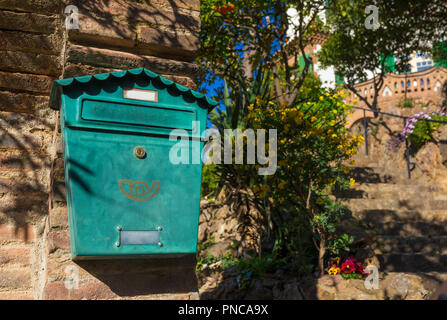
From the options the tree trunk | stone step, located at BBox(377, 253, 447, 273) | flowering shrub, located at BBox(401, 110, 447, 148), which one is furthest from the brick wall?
flowering shrub, located at BBox(401, 110, 447, 148)

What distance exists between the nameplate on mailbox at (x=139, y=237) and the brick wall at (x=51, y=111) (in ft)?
0.80

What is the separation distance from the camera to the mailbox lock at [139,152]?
1939 mm

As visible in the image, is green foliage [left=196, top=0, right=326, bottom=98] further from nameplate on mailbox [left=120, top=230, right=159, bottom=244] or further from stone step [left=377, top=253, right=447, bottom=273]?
nameplate on mailbox [left=120, top=230, right=159, bottom=244]

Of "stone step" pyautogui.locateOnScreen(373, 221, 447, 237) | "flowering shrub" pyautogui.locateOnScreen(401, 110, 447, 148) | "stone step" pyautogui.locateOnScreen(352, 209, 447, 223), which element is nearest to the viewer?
"stone step" pyautogui.locateOnScreen(373, 221, 447, 237)

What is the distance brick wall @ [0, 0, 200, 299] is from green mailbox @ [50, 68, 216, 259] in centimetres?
24

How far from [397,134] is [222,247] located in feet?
26.7

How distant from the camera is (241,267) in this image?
6.00 metres

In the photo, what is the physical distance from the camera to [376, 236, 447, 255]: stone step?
5.70 meters

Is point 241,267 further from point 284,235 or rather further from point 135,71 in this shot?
point 135,71

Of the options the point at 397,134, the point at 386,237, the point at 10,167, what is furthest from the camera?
the point at 397,134

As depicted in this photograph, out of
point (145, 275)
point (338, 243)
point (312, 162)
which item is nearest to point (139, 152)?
point (145, 275)

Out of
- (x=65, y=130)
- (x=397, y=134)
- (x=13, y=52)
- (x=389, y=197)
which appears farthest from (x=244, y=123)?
(x=397, y=134)

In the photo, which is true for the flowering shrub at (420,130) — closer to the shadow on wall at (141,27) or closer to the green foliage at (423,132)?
the green foliage at (423,132)

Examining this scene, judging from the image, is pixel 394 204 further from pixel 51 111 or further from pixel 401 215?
pixel 51 111
